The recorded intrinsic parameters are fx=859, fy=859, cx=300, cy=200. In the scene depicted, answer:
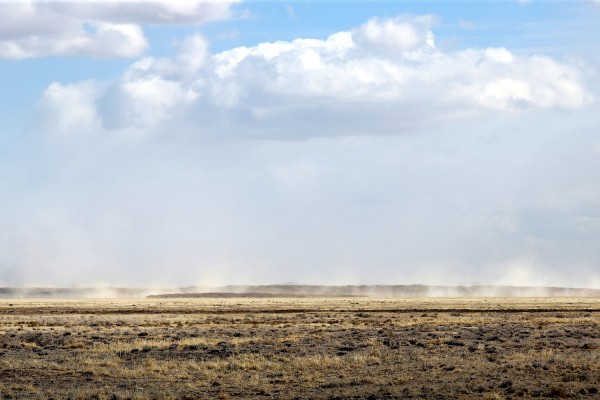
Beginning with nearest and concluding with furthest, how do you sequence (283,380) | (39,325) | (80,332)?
(283,380), (80,332), (39,325)

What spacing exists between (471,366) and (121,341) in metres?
19.7

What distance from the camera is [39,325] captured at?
202ft

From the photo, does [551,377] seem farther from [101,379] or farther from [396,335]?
[396,335]

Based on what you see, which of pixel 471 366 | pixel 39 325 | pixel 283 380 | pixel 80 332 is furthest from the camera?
pixel 39 325

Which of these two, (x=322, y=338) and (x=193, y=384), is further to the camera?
(x=322, y=338)

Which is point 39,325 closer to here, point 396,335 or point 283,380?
point 396,335

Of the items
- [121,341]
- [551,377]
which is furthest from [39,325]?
[551,377]

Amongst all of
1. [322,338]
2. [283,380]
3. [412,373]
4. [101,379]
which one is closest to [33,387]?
[101,379]

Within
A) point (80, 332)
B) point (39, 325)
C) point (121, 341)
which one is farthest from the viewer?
point (39, 325)

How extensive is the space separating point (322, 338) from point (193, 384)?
16415mm

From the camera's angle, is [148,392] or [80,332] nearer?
[148,392]

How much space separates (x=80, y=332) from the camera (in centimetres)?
5056

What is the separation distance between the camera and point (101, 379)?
97.1 feet

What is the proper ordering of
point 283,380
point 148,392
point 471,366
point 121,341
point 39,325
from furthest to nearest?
point 39,325, point 121,341, point 471,366, point 283,380, point 148,392
